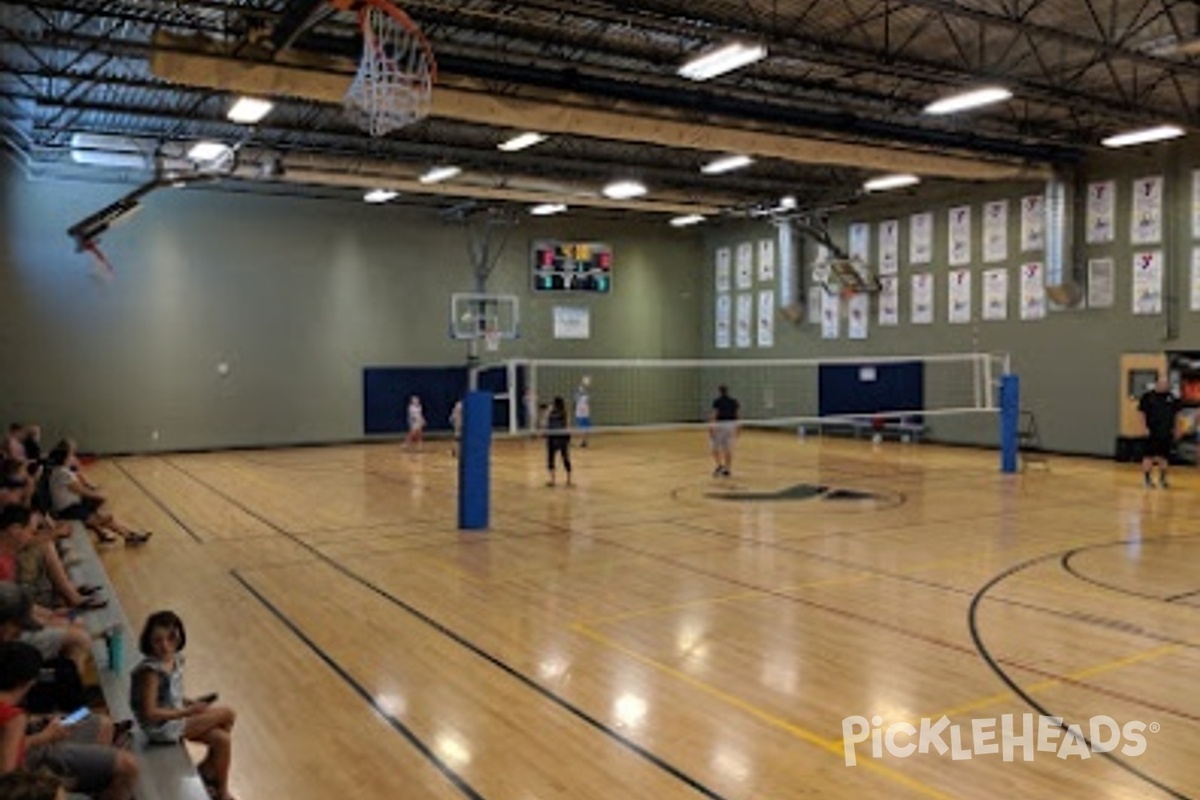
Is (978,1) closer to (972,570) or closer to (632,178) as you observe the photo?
(972,570)

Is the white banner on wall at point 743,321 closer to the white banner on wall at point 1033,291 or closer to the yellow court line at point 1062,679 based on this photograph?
the white banner on wall at point 1033,291

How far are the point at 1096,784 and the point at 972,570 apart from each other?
4.99m

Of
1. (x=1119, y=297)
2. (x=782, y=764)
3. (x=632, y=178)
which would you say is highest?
(x=632, y=178)

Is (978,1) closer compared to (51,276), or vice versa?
(978,1)

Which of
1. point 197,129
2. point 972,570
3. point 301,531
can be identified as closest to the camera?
point 972,570

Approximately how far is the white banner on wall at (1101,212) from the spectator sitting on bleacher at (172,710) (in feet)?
62.1

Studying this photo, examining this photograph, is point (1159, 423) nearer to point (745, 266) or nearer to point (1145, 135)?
point (1145, 135)

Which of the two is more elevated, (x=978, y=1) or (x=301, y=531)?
(x=978, y=1)

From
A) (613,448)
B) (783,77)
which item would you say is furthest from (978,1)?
(613,448)

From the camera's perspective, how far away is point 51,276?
69.2ft

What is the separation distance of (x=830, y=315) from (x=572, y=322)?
22.2 ft

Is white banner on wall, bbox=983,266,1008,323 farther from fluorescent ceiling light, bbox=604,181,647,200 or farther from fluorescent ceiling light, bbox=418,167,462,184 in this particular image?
fluorescent ceiling light, bbox=418,167,462,184

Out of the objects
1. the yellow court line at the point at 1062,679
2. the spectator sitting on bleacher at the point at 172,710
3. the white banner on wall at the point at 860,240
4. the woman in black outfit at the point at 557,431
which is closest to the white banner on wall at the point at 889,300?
the white banner on wall at the point at 860,240

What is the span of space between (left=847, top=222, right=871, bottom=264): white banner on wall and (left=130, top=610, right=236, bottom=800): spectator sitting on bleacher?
21.8 meters
